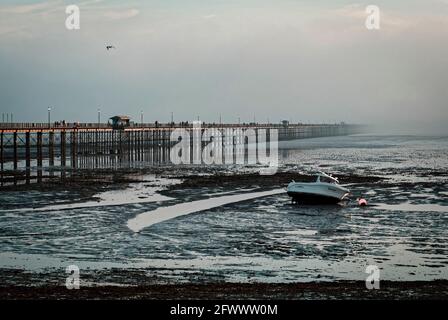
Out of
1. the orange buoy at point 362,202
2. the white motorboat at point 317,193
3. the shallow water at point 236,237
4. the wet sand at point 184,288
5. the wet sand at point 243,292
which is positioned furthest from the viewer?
the white motorboat at point 317,193

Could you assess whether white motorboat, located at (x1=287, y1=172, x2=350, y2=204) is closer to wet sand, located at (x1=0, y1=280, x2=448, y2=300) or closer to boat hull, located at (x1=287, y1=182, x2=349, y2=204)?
boat hull, located at (x1=287, y1=182, x2=349, y2=204)

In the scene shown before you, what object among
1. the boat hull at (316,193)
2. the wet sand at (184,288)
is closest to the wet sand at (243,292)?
the wet sand at (184,288)

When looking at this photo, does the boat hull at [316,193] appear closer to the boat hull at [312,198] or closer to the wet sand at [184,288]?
the boat hull at [312,198]

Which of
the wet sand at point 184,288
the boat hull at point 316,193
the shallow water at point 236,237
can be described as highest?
the boat hull at point 316,193

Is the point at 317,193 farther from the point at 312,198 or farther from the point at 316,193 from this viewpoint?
the point at 312,198

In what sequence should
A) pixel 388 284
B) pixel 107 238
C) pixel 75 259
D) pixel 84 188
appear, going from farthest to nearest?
1. pixel 84 188
2. pixel 107 238
3. pixel 75 259
4. pixel 388 284

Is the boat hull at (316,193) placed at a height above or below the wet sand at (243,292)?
above

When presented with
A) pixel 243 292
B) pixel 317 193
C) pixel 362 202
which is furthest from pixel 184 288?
pixel 362 202
